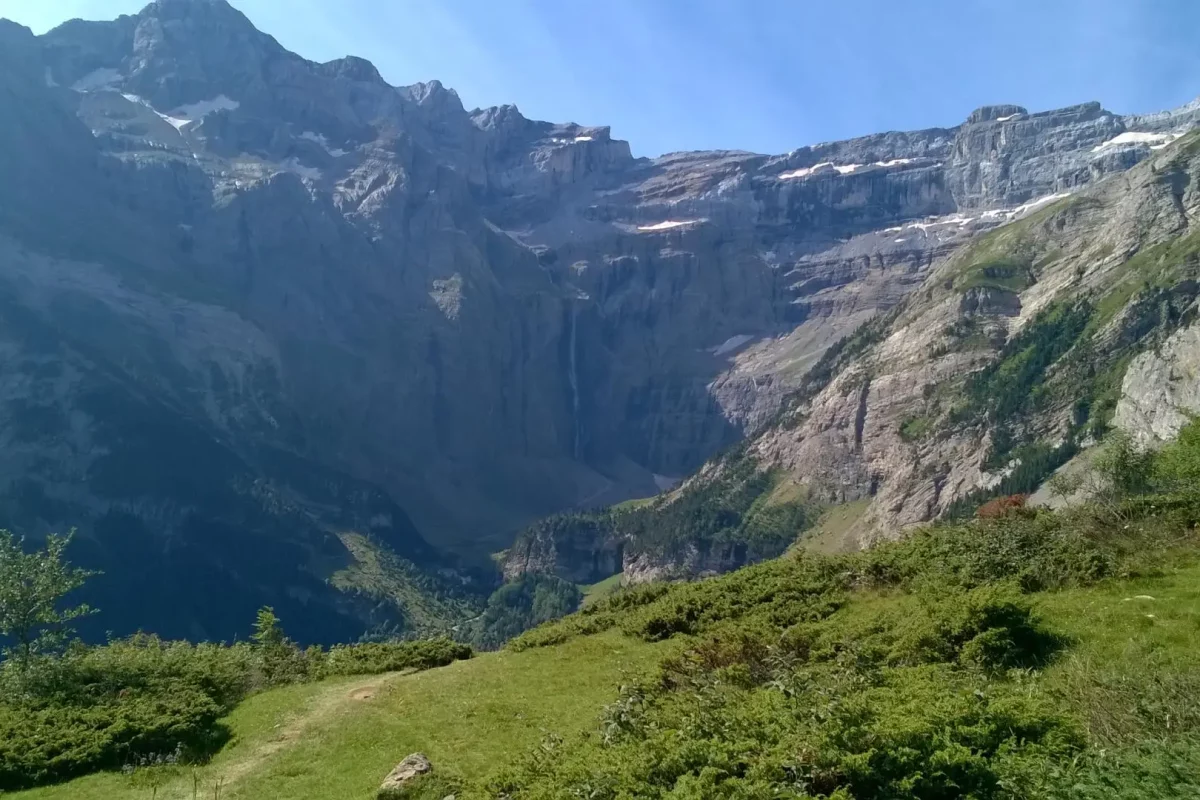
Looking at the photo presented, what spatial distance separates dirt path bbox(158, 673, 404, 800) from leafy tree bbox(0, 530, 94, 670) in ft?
50.2

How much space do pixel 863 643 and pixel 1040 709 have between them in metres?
7.57

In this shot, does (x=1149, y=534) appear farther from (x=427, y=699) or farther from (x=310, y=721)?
(x=310, y=721)

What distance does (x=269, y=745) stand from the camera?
26.0 meters

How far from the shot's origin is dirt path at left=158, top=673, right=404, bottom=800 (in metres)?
→ 22.9

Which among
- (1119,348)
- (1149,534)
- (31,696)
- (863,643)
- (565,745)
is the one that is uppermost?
(1119,348)

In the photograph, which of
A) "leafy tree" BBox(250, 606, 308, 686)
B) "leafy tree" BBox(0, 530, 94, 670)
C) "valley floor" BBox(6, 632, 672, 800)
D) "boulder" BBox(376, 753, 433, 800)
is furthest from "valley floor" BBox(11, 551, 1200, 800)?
"leafy tree" BBox(0, 530, 94, 670)

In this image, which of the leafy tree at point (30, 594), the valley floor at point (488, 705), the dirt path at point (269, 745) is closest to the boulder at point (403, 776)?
the valley floor at point (488, 705)

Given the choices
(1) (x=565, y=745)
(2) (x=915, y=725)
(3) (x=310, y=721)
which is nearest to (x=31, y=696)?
(3) (x=310, y=721)

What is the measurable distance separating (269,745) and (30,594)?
19.4 metres

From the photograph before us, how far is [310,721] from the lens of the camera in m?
27.6

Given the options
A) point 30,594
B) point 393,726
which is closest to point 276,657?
point 30,594

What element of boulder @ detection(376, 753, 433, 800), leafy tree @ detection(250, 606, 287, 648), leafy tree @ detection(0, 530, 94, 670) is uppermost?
leafy tree @ detection(0, 530, 94, 670)

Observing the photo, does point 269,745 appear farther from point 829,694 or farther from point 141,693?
point 829,694

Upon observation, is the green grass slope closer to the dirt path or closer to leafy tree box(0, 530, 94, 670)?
the dirt path
